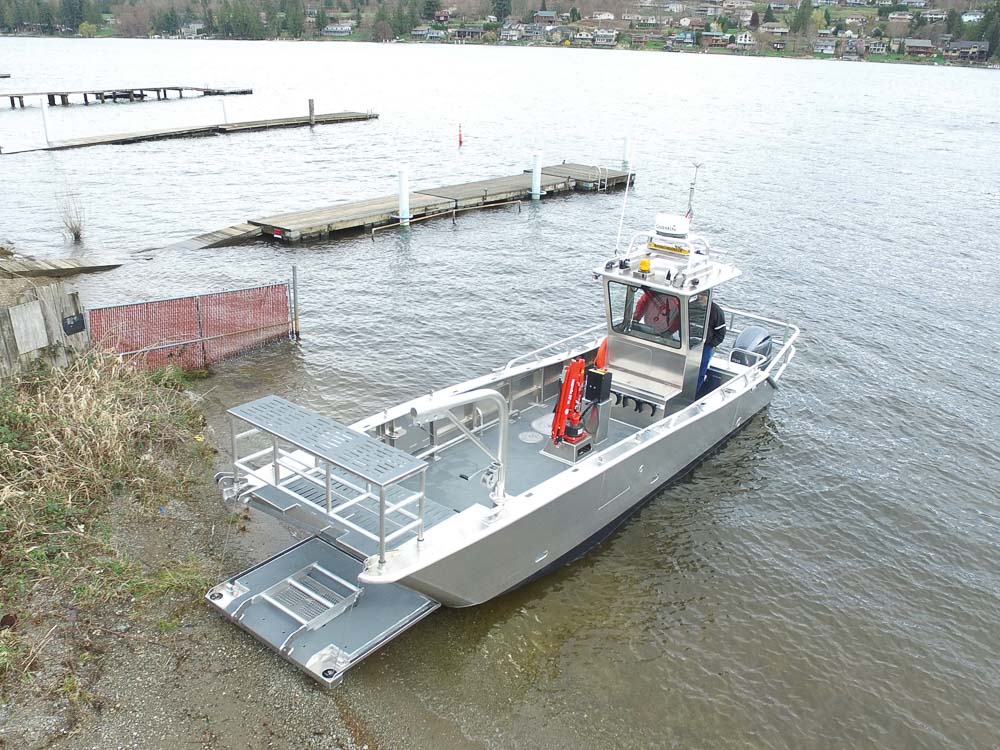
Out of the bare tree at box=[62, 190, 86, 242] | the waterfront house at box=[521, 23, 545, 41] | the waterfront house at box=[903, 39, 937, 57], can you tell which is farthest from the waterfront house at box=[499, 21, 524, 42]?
the bare tree at box=[62, 190, 86, 242]

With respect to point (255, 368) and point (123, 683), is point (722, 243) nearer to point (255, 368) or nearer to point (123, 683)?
point (255, 368)

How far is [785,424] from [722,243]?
1356 cm

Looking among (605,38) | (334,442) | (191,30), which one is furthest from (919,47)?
(334,442)

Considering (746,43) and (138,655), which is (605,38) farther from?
(138,655)

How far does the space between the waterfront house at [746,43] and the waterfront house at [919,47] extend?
3189cm

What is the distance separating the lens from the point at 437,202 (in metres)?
27.3

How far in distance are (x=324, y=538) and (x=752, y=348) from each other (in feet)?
29.3

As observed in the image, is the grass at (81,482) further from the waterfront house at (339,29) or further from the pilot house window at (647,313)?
the waterfront house at (339,29)

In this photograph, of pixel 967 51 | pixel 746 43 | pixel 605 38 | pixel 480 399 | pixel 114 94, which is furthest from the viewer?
pixel 605 38

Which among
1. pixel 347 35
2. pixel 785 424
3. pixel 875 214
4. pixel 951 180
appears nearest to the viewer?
pixel 785 424

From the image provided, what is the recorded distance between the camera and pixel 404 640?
25.1 ft

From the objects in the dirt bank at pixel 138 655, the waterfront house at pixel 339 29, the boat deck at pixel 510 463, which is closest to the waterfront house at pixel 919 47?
the waterfront house at pixel 339 29

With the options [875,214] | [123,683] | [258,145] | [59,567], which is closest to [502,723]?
[123,683]

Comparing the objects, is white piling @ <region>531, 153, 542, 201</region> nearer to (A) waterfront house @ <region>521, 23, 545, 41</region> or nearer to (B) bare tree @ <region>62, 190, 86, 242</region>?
(B) bare tree @ <region>62, 190, 86, 242</region>
